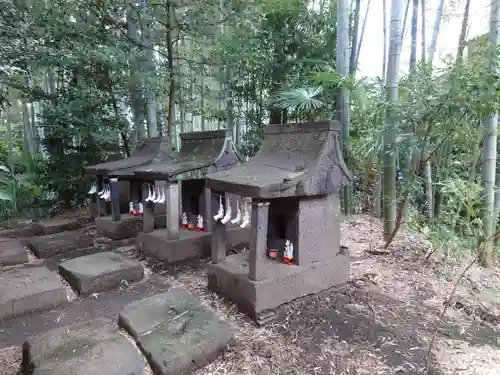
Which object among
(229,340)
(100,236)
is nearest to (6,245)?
(100,236)

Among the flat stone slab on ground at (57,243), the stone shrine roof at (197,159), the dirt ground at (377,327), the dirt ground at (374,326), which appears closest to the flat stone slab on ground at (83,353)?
the dirt ground at (374,326)

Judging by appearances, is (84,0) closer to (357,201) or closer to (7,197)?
(7,197)

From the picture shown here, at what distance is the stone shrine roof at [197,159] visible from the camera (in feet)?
11.6

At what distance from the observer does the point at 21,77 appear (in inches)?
146

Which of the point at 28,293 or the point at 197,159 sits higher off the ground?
the point at 197,159

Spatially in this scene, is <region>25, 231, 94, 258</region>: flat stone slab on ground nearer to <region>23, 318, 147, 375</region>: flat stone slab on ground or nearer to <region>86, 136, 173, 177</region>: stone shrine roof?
<region>86, 136, 173, 177</region>: stone shrine roof

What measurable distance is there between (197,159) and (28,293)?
2160 mm

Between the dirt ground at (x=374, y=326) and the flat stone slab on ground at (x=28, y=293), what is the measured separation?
571 millimetres

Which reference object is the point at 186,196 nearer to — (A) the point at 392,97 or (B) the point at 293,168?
(B) the point at 293,168

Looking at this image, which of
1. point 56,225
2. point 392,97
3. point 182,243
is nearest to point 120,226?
point 56,225

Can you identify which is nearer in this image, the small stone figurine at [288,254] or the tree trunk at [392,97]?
the small stone figurine at [288,254]

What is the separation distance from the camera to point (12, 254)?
146 inches

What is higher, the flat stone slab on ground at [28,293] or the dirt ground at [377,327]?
the flat stone slab on ground at [28,293]

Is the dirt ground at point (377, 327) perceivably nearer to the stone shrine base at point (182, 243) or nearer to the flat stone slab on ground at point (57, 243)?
the stone shrine base at point (182, 243)
